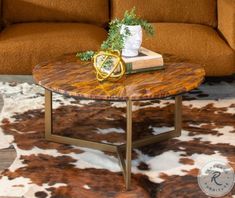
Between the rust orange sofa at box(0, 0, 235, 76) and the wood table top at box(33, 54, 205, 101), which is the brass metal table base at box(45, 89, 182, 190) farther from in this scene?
the rust orange sofa at box(0, 0, 235, 76)

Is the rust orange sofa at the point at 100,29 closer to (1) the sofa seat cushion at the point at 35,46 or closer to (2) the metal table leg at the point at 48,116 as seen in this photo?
(1) the sofa seat cushion at the point at 35,46

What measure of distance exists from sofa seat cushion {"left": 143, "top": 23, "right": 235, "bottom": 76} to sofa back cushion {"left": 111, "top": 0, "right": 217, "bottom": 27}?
37 centimetres

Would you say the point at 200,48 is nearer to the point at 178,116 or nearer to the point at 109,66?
the point at 178,116

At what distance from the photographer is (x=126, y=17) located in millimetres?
2350

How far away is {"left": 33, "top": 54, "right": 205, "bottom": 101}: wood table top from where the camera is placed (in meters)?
2.04

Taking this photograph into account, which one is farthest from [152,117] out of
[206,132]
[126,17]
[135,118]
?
[126,17]

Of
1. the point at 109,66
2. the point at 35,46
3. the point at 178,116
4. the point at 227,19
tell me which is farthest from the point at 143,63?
the point at 227,19

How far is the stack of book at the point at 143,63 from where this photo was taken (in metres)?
2.29

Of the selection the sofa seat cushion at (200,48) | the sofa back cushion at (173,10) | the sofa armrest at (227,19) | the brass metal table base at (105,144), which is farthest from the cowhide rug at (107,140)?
the sofa back cushion at (173,10)

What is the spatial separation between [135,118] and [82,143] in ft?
1.59

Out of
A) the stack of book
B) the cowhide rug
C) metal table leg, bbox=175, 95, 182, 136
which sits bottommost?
the cowhide rug

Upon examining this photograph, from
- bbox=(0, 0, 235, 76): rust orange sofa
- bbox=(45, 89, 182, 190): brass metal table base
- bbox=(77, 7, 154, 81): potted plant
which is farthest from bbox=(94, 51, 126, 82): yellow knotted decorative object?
bbox=(0, 0, 235, 76): rust orange sofa

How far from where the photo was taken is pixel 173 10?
341 cm

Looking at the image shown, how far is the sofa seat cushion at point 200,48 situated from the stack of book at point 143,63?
0.55m
